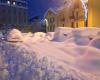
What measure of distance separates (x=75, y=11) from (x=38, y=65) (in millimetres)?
4034

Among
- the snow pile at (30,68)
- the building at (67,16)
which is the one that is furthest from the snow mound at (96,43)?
the building at (67,16)

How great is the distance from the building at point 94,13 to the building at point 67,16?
172 millimetres

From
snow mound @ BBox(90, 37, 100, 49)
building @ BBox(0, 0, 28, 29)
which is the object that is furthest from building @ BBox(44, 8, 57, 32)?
snow mound @ BBox(90, 37, 100, 49)

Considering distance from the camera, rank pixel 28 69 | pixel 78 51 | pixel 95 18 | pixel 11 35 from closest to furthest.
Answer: pixel 28 69 < pixel 78 51 < pixel 11 35 < pixel 95 18

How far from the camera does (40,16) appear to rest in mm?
6406

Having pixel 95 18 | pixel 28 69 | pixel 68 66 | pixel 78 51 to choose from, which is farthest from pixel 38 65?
pixel 95 18

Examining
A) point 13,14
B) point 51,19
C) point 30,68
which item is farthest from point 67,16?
point 30,68

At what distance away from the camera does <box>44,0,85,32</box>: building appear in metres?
6.02

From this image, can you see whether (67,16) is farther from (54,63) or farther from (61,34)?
(54,63)

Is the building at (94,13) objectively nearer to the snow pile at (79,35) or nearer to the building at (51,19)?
the building at (51,19)

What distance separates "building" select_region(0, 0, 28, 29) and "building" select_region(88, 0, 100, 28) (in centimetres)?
161

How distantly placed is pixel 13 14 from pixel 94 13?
2088mm

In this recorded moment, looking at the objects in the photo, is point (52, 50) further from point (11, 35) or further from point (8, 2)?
point (8, 2)

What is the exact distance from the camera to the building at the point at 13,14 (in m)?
6.55
